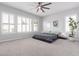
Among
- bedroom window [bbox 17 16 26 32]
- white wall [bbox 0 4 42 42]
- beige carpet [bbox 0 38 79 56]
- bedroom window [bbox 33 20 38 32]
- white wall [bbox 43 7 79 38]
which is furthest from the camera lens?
bedroom window [bbox 33 20 38 32]

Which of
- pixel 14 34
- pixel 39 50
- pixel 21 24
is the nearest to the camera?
pixel 39 50

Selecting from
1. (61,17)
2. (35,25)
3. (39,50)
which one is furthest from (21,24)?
(61,17)

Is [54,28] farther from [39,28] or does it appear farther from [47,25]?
[39,28]

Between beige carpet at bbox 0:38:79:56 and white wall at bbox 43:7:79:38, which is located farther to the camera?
white wall at bbox 43:7:79:38

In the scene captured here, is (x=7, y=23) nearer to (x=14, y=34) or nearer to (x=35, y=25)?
(x=14, y=34)

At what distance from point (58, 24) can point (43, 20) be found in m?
2.35

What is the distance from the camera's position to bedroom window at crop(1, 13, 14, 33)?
14.1 feet

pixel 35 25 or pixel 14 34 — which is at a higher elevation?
pixel 35 25

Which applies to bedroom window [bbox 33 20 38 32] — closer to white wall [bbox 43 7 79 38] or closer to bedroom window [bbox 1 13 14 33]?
white wall [bbox 43 7 79 38]

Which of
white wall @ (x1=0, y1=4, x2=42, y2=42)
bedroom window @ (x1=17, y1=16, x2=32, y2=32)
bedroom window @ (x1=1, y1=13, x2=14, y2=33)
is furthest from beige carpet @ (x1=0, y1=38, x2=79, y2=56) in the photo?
bedroom window @ (x1=17, y1=16, x2=32, y2=32)

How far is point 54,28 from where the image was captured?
21.7ft

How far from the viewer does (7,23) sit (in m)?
4.61

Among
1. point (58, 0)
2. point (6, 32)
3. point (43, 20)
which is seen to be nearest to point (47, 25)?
point (43, 20)

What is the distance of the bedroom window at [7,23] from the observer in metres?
4.31
